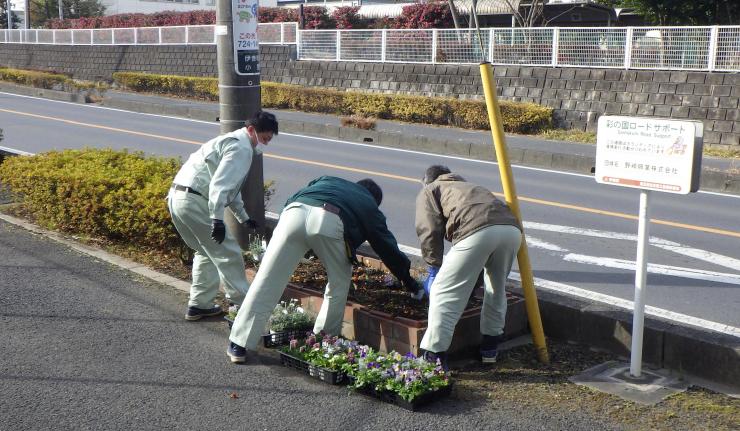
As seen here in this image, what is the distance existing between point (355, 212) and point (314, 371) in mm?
1005

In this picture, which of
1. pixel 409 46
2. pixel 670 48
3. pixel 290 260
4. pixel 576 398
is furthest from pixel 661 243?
pixel 409 46

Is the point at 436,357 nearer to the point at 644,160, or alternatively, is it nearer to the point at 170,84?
the point at 644,160

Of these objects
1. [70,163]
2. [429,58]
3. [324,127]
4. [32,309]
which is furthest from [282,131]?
[32,309]

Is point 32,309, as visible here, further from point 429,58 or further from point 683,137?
point 429,58

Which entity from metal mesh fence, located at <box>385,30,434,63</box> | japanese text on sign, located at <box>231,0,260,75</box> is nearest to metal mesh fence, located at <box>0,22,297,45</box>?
metal mesh fence, located at <box>385,30,434,63</box>

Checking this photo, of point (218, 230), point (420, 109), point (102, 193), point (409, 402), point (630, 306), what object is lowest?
point (630, 306)

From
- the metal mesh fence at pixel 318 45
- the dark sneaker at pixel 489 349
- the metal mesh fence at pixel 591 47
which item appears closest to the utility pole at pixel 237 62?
the dark sneaker at pixel 489 349

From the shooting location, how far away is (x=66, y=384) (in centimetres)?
471

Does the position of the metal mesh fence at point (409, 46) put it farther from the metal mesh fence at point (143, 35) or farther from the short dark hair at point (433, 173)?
the short dark hair at point (433, 173)

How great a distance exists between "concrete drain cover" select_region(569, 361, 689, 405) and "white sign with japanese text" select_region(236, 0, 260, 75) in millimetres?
3735

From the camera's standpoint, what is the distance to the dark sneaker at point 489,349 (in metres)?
5.12

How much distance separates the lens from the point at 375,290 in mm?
6090

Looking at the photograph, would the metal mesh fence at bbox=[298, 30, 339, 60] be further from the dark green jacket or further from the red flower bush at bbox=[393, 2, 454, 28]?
the dark green jacket

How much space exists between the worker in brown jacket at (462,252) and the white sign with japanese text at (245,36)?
2474mm
